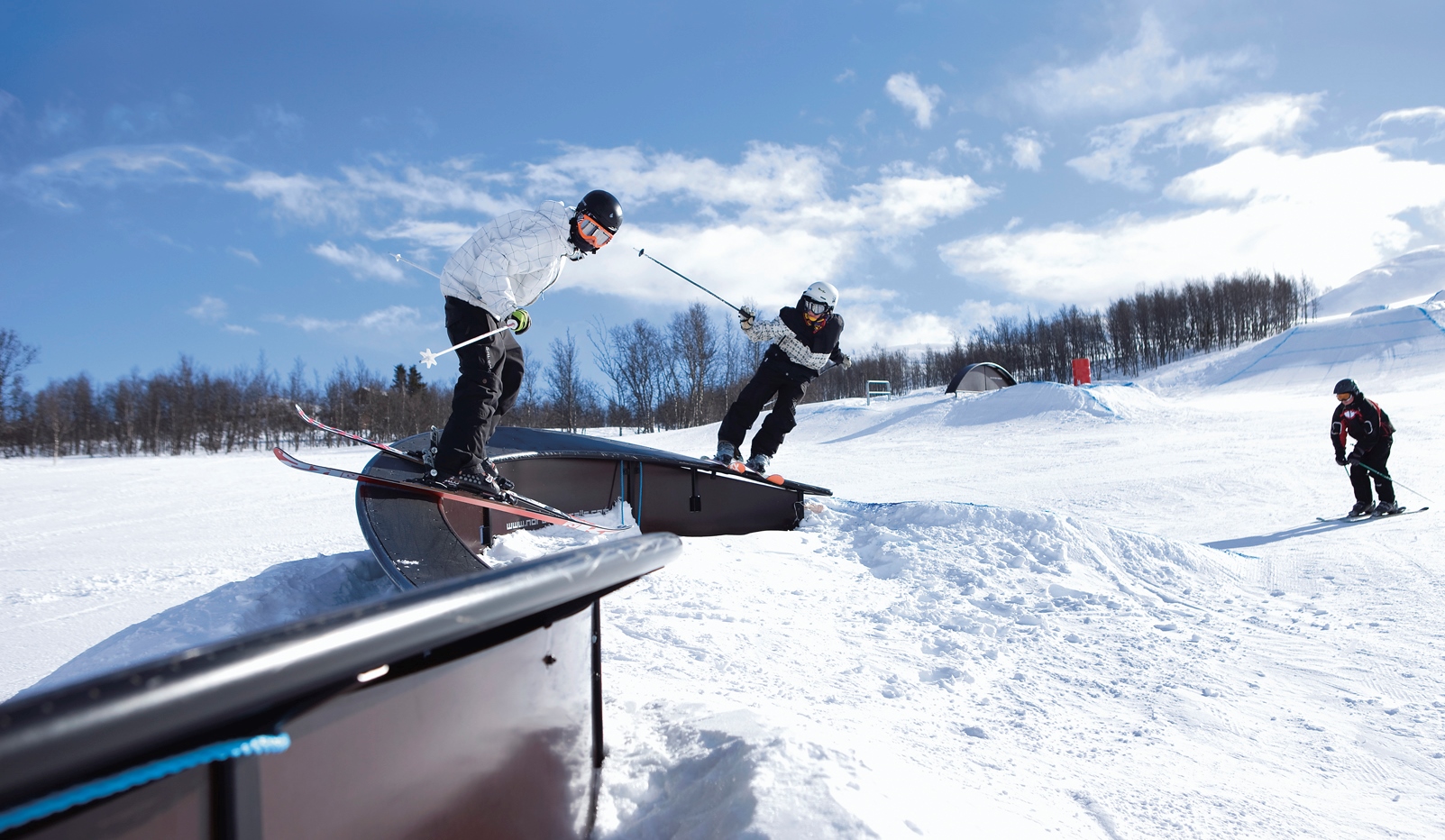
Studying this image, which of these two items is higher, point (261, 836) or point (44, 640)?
point (261, 836)

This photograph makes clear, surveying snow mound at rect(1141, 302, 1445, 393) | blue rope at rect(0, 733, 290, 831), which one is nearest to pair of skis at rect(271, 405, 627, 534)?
blue rope at rect(0, 733, 290, 831)

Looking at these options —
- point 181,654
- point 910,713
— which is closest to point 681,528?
point 910,713

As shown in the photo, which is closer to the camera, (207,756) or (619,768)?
(207,756)

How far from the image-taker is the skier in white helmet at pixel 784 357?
6.49m

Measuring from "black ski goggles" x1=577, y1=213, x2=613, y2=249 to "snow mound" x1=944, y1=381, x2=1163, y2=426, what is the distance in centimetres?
1419

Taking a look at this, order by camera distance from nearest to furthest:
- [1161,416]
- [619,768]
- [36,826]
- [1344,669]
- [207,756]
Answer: [36,826] → [207,756] → [619,768] → [1344,669] → [1161,416]

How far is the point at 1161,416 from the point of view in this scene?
15164mm

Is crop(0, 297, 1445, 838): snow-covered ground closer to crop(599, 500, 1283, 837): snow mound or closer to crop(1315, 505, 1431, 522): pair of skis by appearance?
crop(599, 500, 1283, 837): snow mound

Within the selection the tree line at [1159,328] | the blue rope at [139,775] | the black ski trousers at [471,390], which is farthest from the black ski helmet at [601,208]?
the tree line at [1159,328]

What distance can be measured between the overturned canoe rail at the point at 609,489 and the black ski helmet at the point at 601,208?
5.94 feet

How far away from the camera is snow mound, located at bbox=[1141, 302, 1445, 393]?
2630 cm

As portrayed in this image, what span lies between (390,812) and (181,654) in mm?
512

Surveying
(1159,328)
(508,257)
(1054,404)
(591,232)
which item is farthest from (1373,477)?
(1159,328)

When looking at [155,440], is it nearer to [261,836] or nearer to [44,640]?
[44,640]
